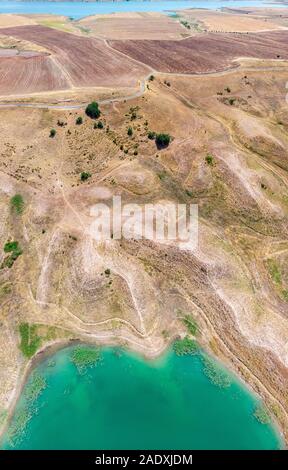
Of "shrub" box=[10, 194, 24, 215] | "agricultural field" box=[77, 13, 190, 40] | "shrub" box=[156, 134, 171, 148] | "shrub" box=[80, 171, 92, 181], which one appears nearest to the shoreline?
"shrub" box=[10, 194, 24, 215]

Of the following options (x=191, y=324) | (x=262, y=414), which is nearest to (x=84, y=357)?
(x=191, y=324)

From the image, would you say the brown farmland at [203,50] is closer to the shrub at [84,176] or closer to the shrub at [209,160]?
the shrub at [209,160]

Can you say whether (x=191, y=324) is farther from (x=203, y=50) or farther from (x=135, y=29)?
(x=135, y=29)

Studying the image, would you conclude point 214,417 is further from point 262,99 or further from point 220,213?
point 262,99

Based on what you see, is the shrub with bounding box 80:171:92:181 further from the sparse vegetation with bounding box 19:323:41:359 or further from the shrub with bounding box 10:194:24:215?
the sparse vegetation with bounding box 19:323:41:359

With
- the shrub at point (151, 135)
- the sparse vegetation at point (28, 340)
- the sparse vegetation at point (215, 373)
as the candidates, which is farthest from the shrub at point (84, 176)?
the sparse vegetation at point (215, 373)
